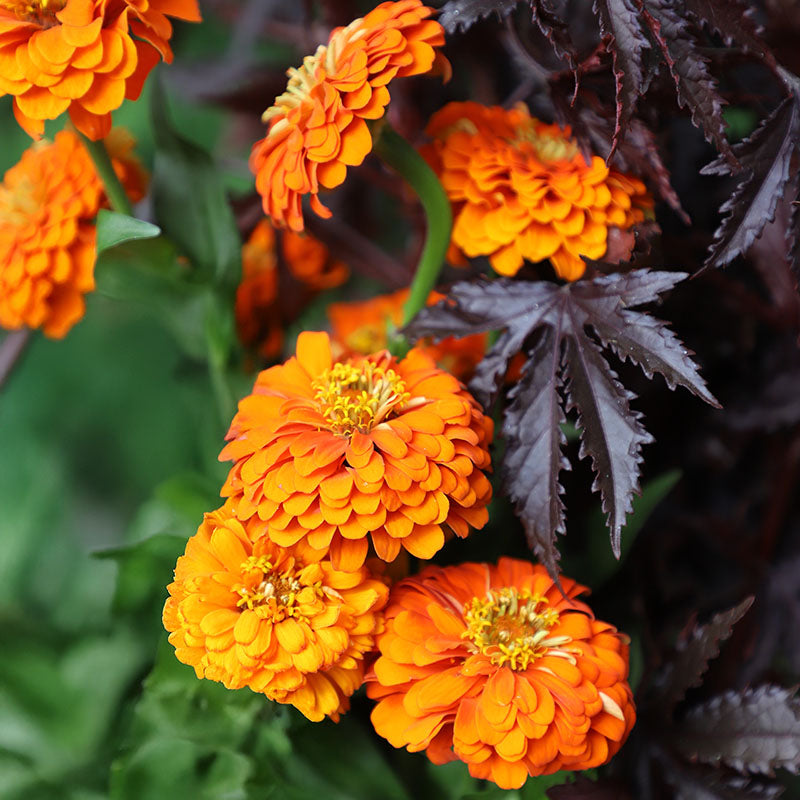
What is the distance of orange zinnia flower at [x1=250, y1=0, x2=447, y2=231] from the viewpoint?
34 cm

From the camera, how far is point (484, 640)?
1.12 ft

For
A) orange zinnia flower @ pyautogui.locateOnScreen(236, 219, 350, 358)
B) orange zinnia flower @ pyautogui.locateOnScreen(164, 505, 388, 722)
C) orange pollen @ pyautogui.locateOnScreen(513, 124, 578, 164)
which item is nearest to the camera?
orange zinnia flower @ pyautogui.locateOnScreen(164, 505, 388, 722)

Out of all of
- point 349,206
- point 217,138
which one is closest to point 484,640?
point 349,206

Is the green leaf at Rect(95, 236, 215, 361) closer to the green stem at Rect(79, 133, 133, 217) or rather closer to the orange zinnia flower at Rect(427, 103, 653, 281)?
the green stem at Rect(79, 133, 133, 217)

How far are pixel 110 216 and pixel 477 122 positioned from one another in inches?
7.1

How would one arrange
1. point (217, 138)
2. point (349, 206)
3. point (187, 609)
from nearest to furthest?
point (187, 609), point (349, 206), point (217, 138)

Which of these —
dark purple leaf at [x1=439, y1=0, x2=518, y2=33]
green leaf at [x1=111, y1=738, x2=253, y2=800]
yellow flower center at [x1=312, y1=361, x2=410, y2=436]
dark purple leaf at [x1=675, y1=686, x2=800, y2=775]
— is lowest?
green leaf at [x1=111, y1=738, x2=253, y2=800]

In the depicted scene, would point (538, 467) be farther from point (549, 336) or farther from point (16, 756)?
point (16, 756)

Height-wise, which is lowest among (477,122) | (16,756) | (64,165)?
(16,756)

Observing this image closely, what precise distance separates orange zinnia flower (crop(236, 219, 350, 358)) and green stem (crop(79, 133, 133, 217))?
12 cm

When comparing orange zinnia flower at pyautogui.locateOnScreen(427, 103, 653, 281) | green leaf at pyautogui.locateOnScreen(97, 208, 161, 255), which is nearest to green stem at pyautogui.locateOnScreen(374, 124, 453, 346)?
orange zinnia flower at pyautogui.locateOnScreen(427, 103, 653, 281)

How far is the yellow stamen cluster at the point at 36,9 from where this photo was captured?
363mm

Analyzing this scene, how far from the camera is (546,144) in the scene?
1.38ft

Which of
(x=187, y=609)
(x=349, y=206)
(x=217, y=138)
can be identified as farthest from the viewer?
(x=217, y=138)
